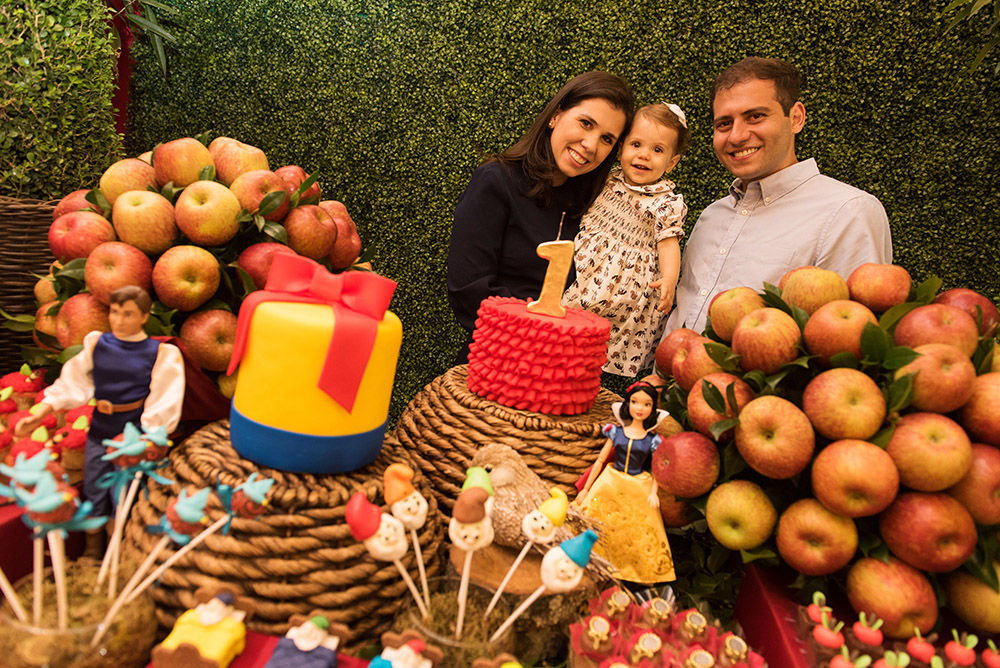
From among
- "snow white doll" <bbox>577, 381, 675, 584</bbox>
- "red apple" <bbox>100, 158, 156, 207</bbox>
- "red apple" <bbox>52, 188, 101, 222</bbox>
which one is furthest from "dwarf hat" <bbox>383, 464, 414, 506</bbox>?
"red apple" <bbox>52, 188, 101, 222</bbox>

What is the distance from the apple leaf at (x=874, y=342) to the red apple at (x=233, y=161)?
48.6 inches

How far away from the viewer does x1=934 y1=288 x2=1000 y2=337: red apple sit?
1006mm

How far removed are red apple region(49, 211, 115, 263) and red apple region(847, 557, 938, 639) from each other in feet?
4.78

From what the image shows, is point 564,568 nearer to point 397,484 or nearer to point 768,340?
point 397,484

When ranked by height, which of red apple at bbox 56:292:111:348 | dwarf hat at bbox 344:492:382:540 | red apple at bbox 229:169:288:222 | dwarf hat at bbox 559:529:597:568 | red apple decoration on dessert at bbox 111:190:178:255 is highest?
red apple at bbox 229:169:288:222

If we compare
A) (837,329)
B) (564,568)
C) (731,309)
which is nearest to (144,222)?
(564,568)

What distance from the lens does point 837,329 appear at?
918 millimetres

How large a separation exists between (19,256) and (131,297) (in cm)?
87

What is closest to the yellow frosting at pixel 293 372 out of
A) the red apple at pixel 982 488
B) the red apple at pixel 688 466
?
the red apple at pixel 688 466

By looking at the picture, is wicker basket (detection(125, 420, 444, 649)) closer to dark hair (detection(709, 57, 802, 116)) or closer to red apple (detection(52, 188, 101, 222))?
red apple (detection(52, 188, 101, 222))

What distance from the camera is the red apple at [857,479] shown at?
0.80 metres

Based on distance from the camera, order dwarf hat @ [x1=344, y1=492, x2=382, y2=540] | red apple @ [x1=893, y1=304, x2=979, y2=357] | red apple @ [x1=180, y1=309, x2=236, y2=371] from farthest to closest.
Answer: red apple @ [x1=180, y1=309, x2=236, y2=371], red apple @ [x1=893, y1=304, x2=979, y2=357], dwarf hat @ [x1=344, y1=492, x2=382, y2=540]

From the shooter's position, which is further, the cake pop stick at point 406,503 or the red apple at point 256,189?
the red apple at point 256,189

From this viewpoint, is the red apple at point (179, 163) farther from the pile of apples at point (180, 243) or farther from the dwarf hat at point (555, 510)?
the dwarf hat at point (555, 510)
